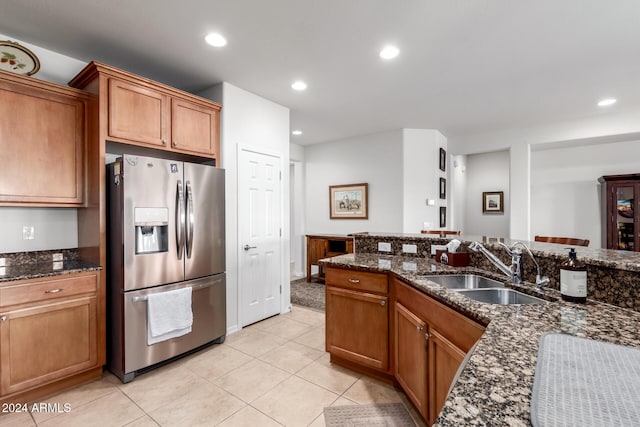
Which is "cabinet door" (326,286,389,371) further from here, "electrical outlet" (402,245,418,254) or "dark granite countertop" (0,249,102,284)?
"dark granite countertop" (0,249,102,284)

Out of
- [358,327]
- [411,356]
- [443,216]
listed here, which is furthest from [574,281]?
[443,216]

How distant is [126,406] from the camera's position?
1.94 m

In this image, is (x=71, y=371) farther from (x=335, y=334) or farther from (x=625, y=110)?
(x=625, y=110)

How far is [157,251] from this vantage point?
2383 mm

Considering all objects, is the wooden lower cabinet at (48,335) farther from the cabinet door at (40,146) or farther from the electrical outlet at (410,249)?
the electrical outlet at (410,249)

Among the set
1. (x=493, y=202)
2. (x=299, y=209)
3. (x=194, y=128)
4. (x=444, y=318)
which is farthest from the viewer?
(x=493, y=202)

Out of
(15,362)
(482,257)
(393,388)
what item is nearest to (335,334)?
(393,388)

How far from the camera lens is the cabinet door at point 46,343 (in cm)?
187

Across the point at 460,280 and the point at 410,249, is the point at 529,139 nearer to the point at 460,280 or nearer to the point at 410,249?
the point at 410,249

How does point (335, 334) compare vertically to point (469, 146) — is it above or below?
below

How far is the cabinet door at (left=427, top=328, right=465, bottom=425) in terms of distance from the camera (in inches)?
53.8

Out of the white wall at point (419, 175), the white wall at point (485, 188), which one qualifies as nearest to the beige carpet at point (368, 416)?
the white wall at point (419, 175)

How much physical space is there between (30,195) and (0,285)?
0.67 meters

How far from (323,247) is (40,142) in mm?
3809
